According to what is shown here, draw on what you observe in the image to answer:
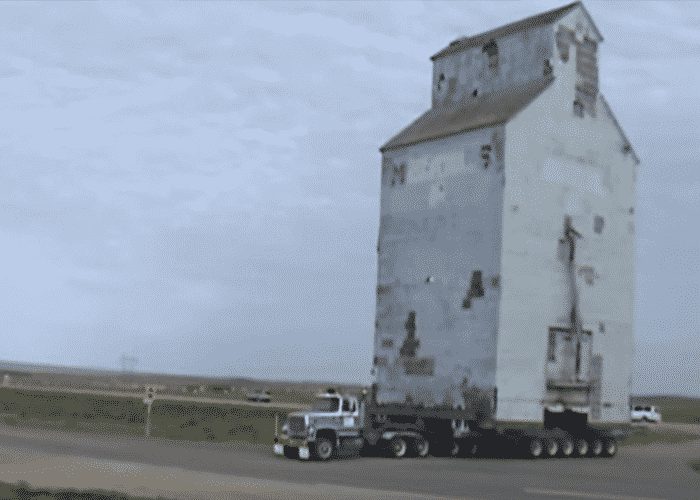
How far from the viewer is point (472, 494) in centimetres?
2066

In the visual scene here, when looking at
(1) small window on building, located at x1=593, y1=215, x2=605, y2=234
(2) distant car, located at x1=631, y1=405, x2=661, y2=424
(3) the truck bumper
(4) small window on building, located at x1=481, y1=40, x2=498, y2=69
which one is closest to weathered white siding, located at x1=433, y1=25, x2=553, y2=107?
(4) small window on building, located at x1=481, y1=40, x2=498, y2=69

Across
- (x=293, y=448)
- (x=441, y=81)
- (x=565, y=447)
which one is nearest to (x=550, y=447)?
(x=565, y=447)

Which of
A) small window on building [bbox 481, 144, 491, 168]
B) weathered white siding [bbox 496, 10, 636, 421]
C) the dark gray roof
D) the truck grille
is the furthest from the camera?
the dark gray roof

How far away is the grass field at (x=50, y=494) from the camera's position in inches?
677

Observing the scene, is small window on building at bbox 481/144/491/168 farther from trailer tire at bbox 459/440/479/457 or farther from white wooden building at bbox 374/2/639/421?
trailer tire at bbox 459/440/479/457

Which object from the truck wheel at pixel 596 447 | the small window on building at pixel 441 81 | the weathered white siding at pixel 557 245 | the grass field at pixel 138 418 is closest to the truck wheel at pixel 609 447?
the truck wheel at pixel 596 447

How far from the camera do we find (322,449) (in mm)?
28672

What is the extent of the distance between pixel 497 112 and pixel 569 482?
13162 mm

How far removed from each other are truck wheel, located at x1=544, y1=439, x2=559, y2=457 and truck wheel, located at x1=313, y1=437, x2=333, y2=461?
7840 mm

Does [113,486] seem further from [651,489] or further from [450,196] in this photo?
[450,196]

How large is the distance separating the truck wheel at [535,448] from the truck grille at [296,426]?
306 inches

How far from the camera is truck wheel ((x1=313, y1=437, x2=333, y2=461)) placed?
2862 cm

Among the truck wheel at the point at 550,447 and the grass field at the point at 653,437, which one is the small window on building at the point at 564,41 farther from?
the grass field at the point at 653,437

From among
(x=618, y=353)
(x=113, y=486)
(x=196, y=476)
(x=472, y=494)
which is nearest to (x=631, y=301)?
(x=618, y=353)
